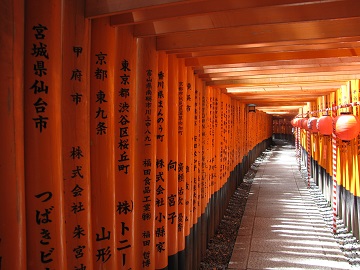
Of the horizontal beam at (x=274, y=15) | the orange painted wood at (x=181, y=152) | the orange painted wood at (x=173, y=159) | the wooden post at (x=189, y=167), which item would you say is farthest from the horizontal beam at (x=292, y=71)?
the horizontal beam at (x=274, y=15)

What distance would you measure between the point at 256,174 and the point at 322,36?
14.2 metres

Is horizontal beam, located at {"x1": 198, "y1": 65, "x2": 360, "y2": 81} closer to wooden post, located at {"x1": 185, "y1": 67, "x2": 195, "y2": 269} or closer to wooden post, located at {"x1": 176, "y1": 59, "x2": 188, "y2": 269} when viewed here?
wooden post, located at {"x1": 185, "y1": 67, "x2": 195, "y2": 269}

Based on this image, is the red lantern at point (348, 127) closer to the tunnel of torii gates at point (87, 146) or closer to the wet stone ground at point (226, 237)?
the tunnel of torii gates at point (87, 146)

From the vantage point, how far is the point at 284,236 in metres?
7.54

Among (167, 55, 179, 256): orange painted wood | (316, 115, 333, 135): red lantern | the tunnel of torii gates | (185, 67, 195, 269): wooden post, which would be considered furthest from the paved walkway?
(316, 115, 333, 135): red lantern

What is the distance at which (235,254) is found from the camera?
6590 millimetres

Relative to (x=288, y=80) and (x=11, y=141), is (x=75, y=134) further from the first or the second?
(x=288, y=80)

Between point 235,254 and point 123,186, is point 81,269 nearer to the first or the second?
point 123,186

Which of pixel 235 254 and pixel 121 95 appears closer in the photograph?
pixel 121 95

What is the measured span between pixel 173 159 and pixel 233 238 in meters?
3.95

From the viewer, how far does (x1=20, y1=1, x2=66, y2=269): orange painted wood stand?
215 centimetres

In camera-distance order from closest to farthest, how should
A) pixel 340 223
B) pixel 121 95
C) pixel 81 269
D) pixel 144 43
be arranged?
pixel 81 269, pixel 121 95, pixel 144 43, pixel 340 223

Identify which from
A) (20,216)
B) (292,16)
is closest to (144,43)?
(292,16)

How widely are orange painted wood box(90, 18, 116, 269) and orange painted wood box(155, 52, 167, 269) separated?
1197 millimetres
